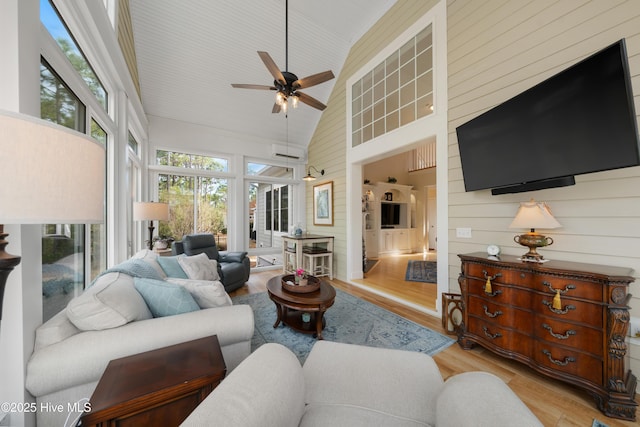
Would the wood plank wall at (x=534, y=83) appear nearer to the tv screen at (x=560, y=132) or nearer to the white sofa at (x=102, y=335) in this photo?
the tv screen at (x=560, y=132)

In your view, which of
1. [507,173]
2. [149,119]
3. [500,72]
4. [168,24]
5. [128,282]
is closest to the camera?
[128,282]

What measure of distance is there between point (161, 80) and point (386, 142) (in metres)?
4.04

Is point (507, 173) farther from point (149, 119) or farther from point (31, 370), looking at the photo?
point (149, 119)

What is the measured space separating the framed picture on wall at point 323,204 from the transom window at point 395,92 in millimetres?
1213

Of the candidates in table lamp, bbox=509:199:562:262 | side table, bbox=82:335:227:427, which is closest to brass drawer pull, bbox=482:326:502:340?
table lamp, bbox=509:199:562:262

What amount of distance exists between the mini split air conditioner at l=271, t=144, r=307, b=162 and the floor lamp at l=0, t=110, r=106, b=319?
16.3ft

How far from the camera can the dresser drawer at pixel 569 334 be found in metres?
1.50

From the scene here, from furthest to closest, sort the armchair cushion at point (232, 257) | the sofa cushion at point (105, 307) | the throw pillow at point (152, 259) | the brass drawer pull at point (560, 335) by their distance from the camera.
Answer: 1. the armchair cushion at point (232, 257)
2. the throw pillow at point (152, 259)
3. the brass drawer pull at point (560, 335)
4. the sofa cushion at point (105, 307)

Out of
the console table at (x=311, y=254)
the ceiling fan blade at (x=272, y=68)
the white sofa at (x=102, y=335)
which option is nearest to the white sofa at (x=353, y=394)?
the white sofa at (x=102, y=335)

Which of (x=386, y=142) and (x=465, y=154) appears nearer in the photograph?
(x=465, y=154)

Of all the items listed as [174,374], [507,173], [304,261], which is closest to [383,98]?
[507,173]

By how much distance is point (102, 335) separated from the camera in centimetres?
119

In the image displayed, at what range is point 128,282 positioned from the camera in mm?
1503

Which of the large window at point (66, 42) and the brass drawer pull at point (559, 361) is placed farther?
the brass drawer pull at point (559, 361)
